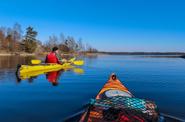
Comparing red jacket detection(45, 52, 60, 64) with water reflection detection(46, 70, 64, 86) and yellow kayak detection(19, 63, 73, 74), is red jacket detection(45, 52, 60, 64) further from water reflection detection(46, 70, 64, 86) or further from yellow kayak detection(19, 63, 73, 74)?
water reflection detection(46, 70, 64, 86)

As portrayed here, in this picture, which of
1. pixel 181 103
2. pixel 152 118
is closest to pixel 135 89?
pixel 181 103

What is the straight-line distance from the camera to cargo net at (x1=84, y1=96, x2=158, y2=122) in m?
7.38

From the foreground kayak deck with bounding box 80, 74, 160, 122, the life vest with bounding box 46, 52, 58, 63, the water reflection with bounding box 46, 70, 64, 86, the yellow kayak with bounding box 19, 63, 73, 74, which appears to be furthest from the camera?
the life vest with bounding box 46, 52, 58, 63

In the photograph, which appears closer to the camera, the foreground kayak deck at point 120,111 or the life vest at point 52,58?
the foreground kayak deck at point 120,111

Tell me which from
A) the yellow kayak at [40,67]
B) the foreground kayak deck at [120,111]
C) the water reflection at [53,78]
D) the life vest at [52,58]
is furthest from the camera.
→ the life vest at [52,58]

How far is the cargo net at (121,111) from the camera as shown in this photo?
7.38 meters

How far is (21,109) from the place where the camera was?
1147 cm

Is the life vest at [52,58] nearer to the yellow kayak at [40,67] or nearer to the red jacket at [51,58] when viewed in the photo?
the red jacket at [51,58]

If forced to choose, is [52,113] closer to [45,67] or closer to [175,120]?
[175,120]

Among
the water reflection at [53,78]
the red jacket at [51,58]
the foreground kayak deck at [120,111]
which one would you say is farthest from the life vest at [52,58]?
the foreground kayak deck at [120,111]

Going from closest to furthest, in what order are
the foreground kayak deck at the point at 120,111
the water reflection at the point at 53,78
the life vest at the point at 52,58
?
the foreground kayak deck at the point at 120,111
the water reflection at the point at 53,78
the life vest at the point at 52,58

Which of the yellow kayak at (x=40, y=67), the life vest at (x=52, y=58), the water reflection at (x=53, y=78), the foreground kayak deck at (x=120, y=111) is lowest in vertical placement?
the water reflection at (x=53, y=78)

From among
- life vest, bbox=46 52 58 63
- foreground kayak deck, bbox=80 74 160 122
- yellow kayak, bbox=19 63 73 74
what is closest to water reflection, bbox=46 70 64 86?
yellow kayak, bbox=19 63 73 74

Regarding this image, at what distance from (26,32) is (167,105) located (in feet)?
365
